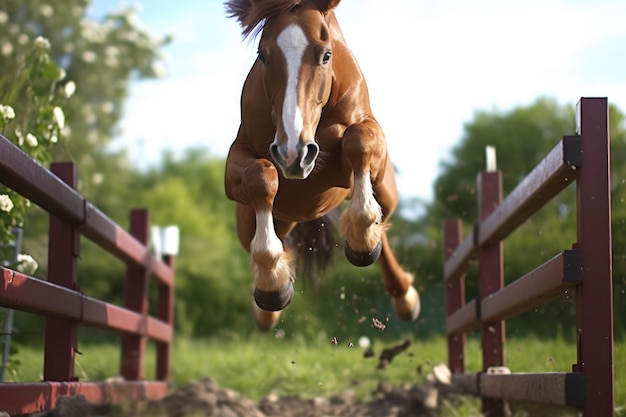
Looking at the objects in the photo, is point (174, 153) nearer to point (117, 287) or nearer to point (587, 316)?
point (117, 287)

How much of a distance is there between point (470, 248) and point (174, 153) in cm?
2297

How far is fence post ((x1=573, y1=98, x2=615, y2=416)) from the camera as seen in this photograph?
270 cm

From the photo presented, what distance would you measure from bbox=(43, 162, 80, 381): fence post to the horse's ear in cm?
137

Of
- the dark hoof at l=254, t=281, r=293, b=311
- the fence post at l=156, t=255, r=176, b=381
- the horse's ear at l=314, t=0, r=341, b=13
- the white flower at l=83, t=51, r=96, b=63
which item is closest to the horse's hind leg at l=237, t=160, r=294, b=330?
the dark hoof at l=254, t=281, r=293, b=311

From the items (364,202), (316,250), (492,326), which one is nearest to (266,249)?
(364,202)

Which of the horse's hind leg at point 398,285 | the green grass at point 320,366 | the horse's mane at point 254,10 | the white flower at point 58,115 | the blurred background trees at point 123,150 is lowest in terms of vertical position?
the green grass at point 320,366

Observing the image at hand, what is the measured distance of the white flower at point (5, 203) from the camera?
3.28 meters

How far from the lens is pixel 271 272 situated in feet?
10.4

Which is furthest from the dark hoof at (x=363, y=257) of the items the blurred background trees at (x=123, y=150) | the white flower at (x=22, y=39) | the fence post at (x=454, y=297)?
the white flower at (x=22, y=39)

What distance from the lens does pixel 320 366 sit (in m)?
6.97

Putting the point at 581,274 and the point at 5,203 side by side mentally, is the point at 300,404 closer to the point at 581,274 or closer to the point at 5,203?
the point at 5,203

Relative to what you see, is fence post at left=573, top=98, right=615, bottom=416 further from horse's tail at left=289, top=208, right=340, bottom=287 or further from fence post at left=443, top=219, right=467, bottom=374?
fence post at left=443, top=219, right=467, bottom=374

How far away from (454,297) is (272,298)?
9.68 ft

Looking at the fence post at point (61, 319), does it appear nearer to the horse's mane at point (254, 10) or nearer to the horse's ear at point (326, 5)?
the horse's mane at point (254, 10)
